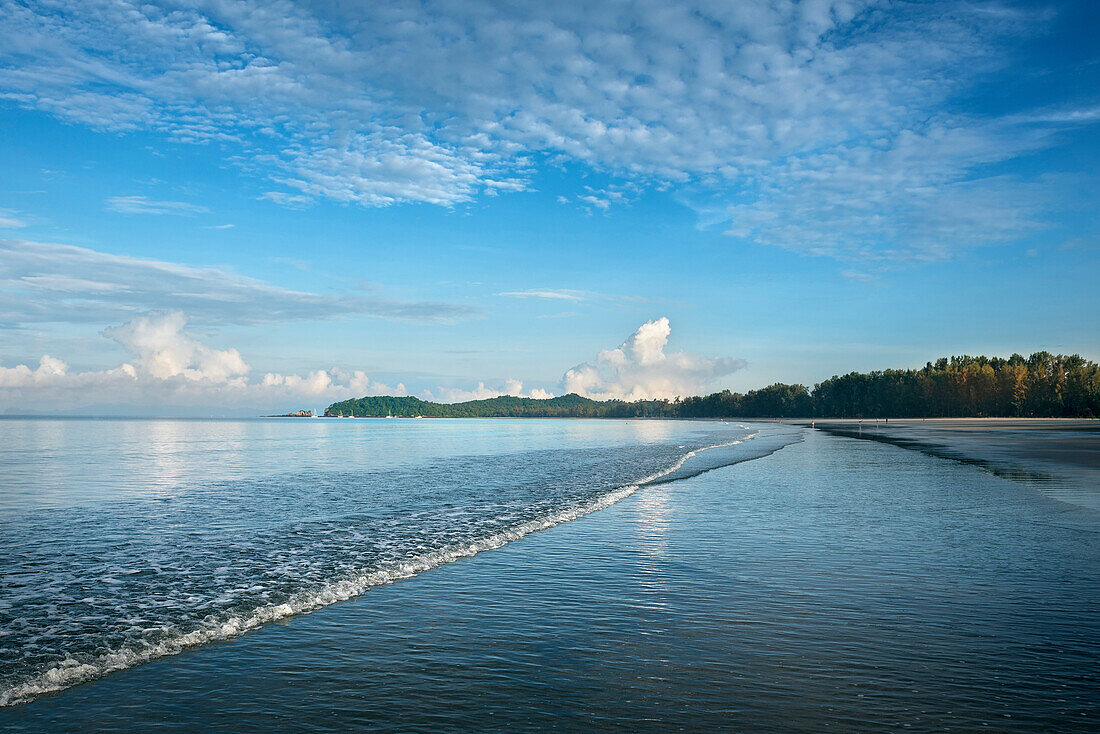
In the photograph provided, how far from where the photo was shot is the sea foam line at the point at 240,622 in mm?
7848

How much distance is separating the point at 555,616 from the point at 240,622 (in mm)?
4859

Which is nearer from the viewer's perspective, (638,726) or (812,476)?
(638,726)

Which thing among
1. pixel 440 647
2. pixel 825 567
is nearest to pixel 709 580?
pixel 825 567

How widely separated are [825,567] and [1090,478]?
24189mm

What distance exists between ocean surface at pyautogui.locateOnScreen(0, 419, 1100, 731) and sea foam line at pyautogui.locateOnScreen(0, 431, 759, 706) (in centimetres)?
6

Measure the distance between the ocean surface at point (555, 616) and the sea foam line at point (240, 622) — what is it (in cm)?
6

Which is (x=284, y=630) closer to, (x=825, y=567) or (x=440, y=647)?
(x=440, y=647)

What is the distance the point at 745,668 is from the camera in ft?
26.0

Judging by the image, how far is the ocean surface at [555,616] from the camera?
6.95 m

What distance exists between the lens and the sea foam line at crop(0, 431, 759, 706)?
785cm

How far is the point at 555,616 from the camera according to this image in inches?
402

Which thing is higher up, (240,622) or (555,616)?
(555,616)

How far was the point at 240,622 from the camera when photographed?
10133 mm

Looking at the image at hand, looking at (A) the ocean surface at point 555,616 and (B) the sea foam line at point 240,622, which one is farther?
(B) the sea foam line at point 240,622
